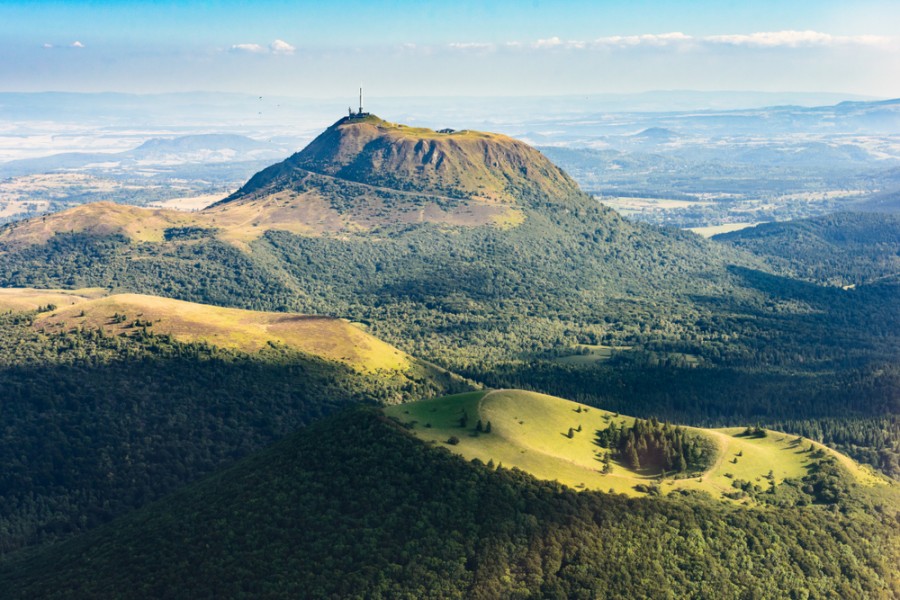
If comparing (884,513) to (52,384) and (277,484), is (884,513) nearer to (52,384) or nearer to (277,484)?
(277,484)

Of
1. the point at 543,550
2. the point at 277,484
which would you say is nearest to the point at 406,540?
the point at 543,550

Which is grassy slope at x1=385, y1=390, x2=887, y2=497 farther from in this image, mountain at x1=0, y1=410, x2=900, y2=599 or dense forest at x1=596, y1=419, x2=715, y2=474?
mountain at x1=0, y1=410, x2=900, y2=599

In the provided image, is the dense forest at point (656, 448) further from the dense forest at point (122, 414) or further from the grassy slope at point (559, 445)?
the dense forest at point (122, 414)

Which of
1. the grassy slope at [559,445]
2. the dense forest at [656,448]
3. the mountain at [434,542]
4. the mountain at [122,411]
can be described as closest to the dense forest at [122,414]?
the mountain at [122,411]

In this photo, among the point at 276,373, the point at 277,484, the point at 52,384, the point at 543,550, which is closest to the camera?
the point at 543,550

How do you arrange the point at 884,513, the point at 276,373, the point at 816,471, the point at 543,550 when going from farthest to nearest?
the point at 276,373, the point at 816,471, the point at 884,513, the point at 543,550

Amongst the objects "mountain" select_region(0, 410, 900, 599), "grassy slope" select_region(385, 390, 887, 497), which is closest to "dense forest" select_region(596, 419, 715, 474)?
"grassy slope" select_region(385, 390, 887, 497)
